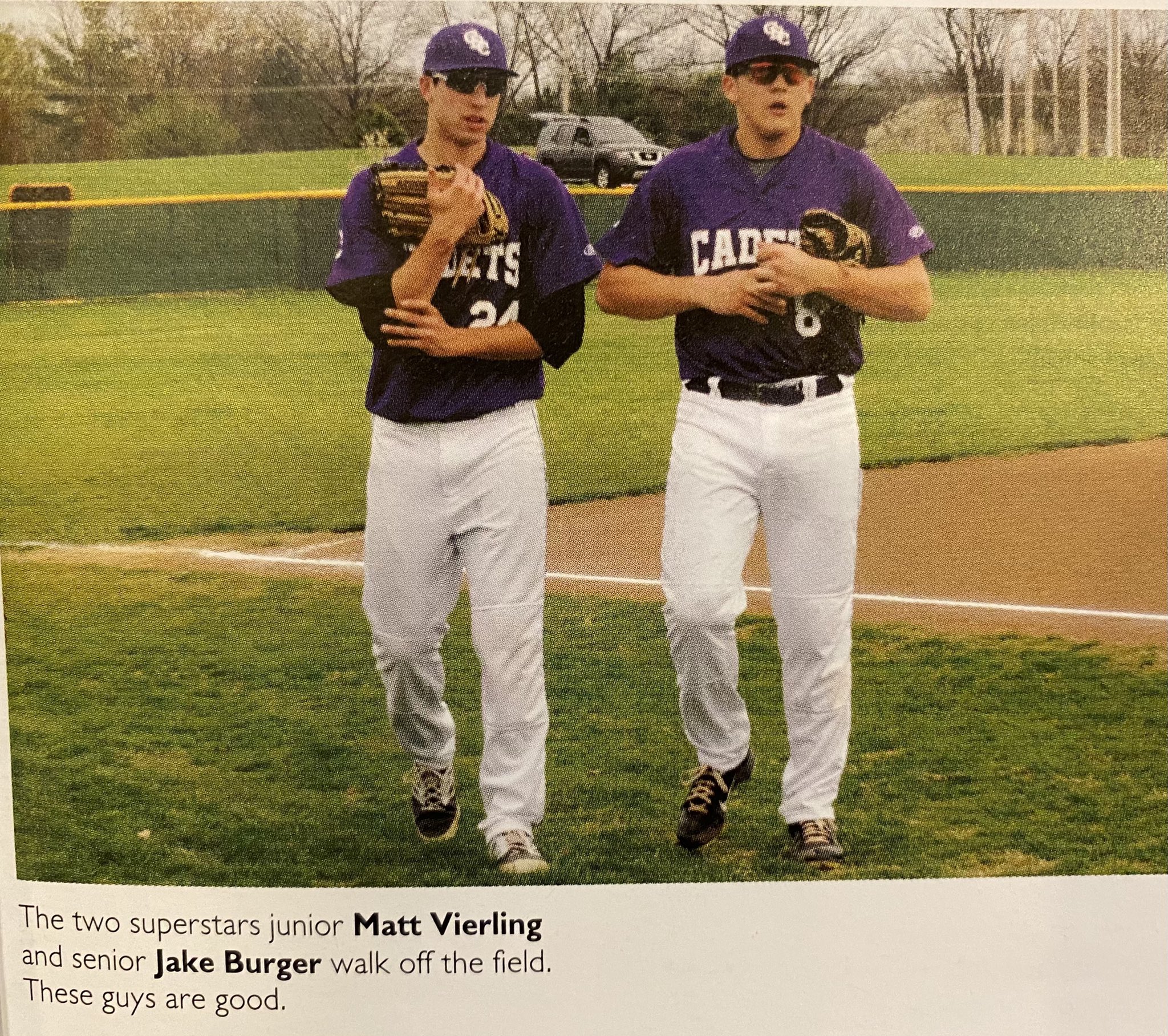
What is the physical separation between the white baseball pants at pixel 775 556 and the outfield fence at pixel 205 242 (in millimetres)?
554

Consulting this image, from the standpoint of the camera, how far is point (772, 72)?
2.57m

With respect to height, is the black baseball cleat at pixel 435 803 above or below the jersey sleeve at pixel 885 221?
below

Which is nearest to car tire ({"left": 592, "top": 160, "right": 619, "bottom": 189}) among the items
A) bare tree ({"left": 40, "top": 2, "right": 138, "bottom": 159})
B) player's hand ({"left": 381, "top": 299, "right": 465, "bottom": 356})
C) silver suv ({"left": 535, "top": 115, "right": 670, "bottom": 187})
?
silver suv ({"left": 535, "top": 115, "right": 670, "bottom": 187})

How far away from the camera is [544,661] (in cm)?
279

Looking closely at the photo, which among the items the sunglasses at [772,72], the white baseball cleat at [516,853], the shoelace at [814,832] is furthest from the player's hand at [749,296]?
the white baseball cleat at [516,853]

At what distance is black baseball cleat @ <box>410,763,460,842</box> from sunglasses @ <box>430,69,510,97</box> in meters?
1.48

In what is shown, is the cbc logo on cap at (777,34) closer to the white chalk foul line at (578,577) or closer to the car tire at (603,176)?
the car tire at (603,176)

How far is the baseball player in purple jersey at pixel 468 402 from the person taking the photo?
246cm

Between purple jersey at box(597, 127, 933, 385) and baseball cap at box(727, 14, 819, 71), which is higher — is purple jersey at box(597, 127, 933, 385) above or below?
below

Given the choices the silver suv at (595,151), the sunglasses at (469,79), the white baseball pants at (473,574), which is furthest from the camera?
the silver suv at (595,151)

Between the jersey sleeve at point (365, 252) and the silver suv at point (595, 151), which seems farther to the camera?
the silver suv at point (595, 151)

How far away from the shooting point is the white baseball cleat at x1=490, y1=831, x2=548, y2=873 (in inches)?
105

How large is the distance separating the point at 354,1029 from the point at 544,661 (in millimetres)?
A: 943

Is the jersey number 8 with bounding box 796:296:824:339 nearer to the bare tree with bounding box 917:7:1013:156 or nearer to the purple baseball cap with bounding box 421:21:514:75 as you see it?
the bare tree with bounding box 917:7:1013:156
